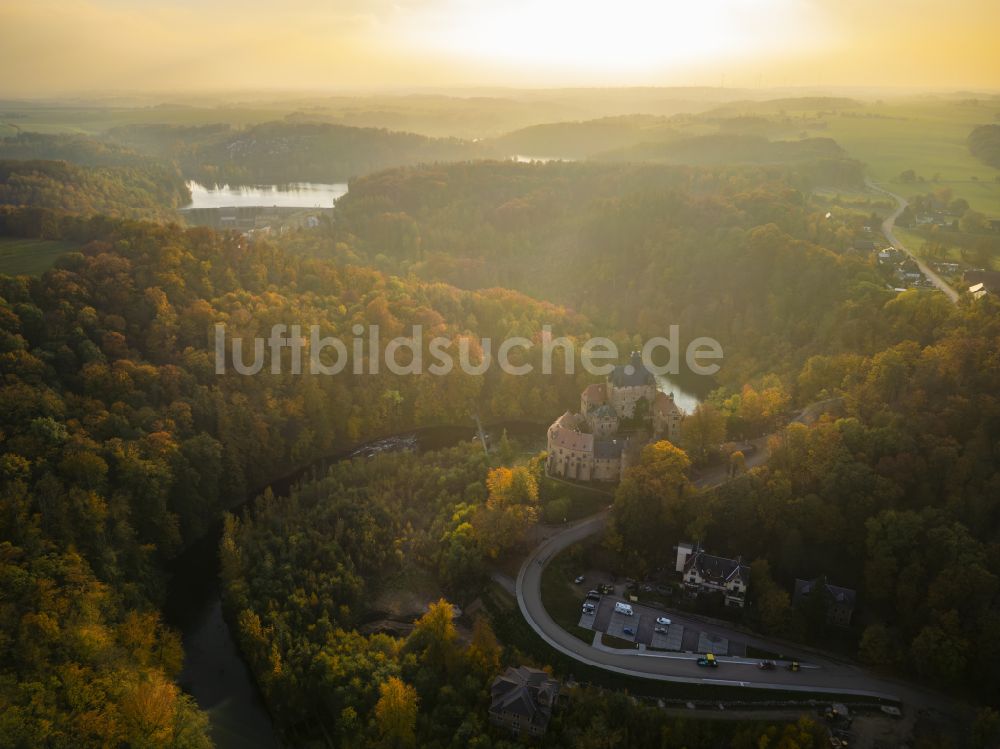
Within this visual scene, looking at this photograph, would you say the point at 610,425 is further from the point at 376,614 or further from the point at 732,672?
the point at 376,614

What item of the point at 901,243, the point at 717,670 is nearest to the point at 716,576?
the point at 717,670

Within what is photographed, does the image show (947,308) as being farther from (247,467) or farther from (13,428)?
(13,428)

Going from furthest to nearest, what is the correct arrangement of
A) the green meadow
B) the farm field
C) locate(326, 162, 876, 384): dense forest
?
the green meadow < locate(326, 162, 876, 384): dense forest < the farm field

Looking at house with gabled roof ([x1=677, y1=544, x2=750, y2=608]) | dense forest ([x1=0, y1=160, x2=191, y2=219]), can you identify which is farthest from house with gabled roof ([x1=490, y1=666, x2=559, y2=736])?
dense forest ([x1=0, y1=160, x2=191, y2=219])

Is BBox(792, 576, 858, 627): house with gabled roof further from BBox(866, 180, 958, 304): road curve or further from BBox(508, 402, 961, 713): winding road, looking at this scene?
BBox(866, 180, 958, 304): road curve

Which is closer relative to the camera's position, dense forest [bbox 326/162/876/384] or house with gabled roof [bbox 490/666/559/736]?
house with gabled roof [bbox 490/666/559/736]

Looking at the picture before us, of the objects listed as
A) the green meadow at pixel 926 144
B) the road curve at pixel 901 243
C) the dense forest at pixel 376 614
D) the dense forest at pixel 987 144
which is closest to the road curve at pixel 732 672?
the dense forest at pixel 376 614

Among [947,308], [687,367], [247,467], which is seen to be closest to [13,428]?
[247,467]
